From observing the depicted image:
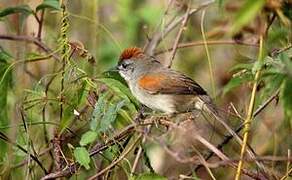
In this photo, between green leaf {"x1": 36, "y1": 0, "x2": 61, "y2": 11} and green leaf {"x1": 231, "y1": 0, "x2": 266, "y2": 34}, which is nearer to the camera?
green leaf {"x1": 231, "y1": 0, "x2": 266, "y2": 34}

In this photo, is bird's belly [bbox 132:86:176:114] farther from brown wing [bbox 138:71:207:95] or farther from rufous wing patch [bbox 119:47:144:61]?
rufous wing patch [bbox 119:47:144:61]

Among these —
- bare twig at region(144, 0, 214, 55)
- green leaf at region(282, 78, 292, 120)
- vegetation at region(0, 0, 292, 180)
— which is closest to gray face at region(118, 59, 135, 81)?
vegetation at region(0, 0, 292, 180)

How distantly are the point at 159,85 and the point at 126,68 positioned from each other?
0.23m

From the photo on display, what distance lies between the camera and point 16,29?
523 centimetres

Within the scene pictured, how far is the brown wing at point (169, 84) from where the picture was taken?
4.42m

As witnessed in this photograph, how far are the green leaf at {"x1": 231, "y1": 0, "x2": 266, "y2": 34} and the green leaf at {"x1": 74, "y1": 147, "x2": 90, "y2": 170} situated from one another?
110cm

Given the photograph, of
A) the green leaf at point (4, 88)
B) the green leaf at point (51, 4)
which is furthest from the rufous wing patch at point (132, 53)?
the green leaf at point (4, 88)

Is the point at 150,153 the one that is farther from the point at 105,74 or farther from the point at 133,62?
the point at 105,74

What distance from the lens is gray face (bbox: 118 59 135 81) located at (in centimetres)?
454

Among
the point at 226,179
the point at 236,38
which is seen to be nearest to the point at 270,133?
the point at 226,179

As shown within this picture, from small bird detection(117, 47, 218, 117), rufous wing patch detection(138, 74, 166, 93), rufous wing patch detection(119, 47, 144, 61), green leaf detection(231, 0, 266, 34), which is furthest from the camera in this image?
rufous wing patch detection(138, 74, 166, 93)

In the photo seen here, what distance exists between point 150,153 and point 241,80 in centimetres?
253

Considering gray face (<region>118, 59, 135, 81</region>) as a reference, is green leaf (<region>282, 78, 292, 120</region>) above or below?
above

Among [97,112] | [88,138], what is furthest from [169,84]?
[88,138]
